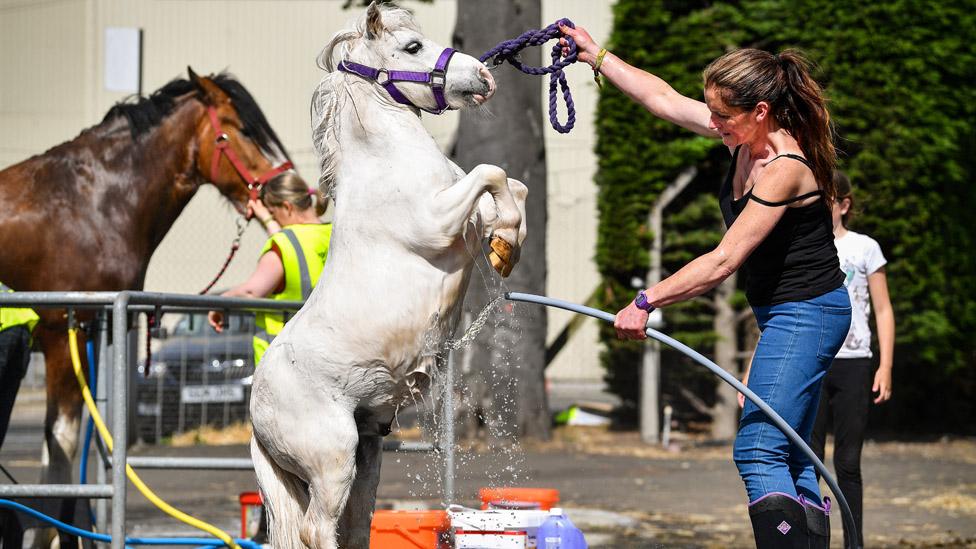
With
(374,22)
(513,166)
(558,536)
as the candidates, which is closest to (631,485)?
(513,166)

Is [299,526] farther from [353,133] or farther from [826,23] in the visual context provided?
[826,23]

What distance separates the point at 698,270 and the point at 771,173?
39 centimetres

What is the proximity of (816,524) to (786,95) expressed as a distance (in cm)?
142

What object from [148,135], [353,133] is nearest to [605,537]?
[148,135]

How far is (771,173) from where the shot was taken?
351cm

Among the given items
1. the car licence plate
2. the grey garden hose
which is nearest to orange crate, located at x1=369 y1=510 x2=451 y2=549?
the grey garden hose

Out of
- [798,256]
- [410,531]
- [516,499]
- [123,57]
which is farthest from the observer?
[123,57]

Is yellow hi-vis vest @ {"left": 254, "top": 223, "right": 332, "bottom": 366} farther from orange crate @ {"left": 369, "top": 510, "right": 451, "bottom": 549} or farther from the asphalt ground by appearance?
orange crate @ {"left": 369, "top": 510, "right": 451, "bottom": 549}

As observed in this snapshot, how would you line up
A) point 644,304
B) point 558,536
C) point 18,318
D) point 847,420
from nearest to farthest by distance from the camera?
point 644,304
point 558,536
point 18,318
point 847,420

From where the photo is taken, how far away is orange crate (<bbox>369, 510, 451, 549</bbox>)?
4133 mm

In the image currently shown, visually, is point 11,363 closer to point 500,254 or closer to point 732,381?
point 500,254

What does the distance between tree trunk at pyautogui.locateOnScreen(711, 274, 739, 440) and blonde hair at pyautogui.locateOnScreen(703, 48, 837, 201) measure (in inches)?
315

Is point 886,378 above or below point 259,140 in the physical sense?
below

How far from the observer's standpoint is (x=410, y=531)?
163 inches
